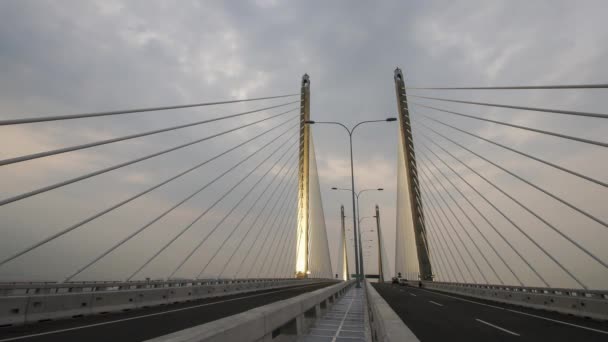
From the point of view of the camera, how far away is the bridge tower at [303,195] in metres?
44.4

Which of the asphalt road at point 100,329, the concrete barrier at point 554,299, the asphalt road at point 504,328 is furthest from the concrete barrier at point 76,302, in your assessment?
the concrete barrier at point 554,299

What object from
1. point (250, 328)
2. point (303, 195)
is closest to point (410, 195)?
point (303, 195)

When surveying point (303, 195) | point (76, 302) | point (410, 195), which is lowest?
point (76, 302)

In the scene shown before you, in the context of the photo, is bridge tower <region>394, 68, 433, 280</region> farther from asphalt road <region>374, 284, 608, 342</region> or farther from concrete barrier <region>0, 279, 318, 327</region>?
concrete barrier <region>0, 279, 318, 327</region>

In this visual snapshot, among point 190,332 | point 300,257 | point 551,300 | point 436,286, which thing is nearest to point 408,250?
point 436,286

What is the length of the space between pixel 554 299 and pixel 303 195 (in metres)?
30.9

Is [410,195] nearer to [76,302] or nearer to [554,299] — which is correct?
[554,299]

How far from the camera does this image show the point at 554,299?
15.8 meters

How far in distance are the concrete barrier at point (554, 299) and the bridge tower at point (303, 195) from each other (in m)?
22.6

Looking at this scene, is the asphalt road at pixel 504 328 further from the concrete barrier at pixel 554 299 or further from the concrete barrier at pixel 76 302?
the concrete barrier at pixel 76 302

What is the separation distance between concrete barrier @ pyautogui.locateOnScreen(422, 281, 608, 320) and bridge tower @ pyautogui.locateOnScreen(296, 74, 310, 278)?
2256cm

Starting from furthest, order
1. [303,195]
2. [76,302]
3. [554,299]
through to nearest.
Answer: [303,195]
[554,299]
[76,302]

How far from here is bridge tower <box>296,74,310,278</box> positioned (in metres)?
44.4

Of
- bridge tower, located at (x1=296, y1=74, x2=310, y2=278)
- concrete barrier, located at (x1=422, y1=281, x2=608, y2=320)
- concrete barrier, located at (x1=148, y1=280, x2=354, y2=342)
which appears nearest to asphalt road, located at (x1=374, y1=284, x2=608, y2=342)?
concrete barrier, located at (x1=422, y1=281, x2=608, y2=320)
